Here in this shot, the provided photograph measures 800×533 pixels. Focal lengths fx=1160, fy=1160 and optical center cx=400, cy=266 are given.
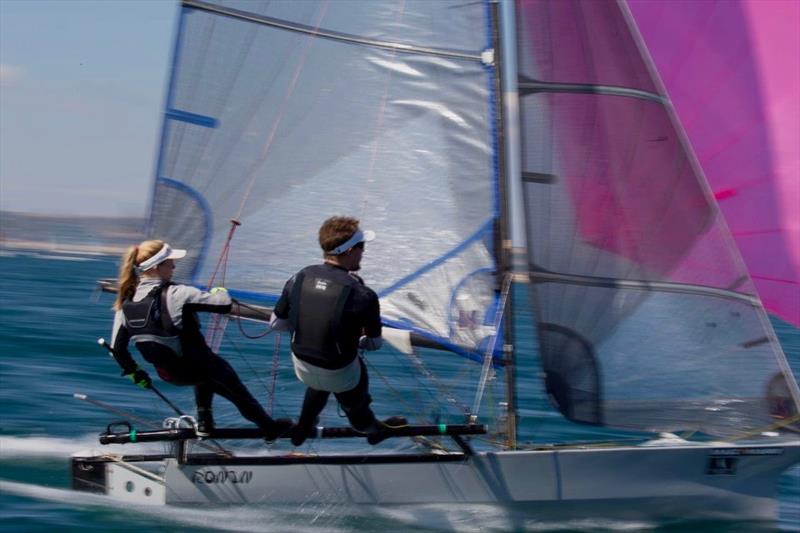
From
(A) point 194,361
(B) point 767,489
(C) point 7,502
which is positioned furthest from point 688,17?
(C) point 7,502

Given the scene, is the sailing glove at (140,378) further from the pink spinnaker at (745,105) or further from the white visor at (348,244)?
the pink spinnaker at (745,105)

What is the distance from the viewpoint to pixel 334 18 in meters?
6.22

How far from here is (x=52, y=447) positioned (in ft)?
24.2

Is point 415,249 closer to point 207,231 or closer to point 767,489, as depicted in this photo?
point 207,231

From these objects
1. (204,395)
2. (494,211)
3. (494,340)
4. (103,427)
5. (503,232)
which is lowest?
(103,427)

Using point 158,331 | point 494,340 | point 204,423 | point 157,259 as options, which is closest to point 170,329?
point 158,331

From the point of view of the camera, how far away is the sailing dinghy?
20.1 feet

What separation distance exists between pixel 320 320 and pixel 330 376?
30cm

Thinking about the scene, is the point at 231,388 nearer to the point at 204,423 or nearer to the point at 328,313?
the point at 204,423

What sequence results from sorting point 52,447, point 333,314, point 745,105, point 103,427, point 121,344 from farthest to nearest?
point 103,427 → point 52,447 → point 745,105 → point 121,344 → point 333,314

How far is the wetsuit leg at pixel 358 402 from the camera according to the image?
18.8 ft

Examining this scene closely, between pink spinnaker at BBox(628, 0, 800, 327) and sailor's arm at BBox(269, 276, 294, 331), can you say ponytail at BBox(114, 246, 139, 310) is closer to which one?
sailor's arm at BBox(269, 276, 294, 331)

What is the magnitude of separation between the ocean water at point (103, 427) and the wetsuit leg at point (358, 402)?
1.31 ft

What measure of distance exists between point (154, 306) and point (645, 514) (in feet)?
9.13
